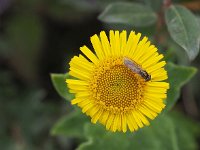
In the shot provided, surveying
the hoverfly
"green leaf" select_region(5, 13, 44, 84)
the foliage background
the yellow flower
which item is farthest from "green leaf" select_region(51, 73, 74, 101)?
"green leaf" select_region(5, 13, 44, 84)

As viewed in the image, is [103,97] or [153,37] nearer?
[103,97]

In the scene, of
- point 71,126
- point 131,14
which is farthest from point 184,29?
point 71,126

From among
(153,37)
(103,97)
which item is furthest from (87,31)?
(103,97)

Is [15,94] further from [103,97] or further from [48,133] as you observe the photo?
[103,97]

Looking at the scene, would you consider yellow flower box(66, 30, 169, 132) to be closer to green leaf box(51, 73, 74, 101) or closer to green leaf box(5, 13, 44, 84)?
green leaf box(51, 73, 74, 101)

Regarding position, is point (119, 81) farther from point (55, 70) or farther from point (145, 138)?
point (55, 70)

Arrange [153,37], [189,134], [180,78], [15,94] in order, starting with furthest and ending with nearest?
[15,94], [189,134], [153,37], [180,78]
